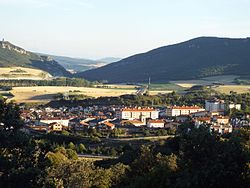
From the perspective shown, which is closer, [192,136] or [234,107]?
[192,136]

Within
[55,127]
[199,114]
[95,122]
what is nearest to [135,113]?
[199,114]

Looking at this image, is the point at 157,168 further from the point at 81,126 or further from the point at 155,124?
the point at 155,124

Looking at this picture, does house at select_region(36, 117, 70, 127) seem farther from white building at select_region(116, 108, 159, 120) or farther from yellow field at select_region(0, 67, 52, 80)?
yellow field at select_region(0, 67, 52, 80)

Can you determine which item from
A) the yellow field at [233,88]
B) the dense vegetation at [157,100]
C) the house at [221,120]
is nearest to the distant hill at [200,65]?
the yellow field at [233,88]

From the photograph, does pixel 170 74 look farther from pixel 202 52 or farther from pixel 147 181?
pixel 147 181

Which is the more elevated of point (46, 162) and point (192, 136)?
point (192, 136)

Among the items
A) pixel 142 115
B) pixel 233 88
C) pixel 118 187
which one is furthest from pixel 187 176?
pixel 233 88
